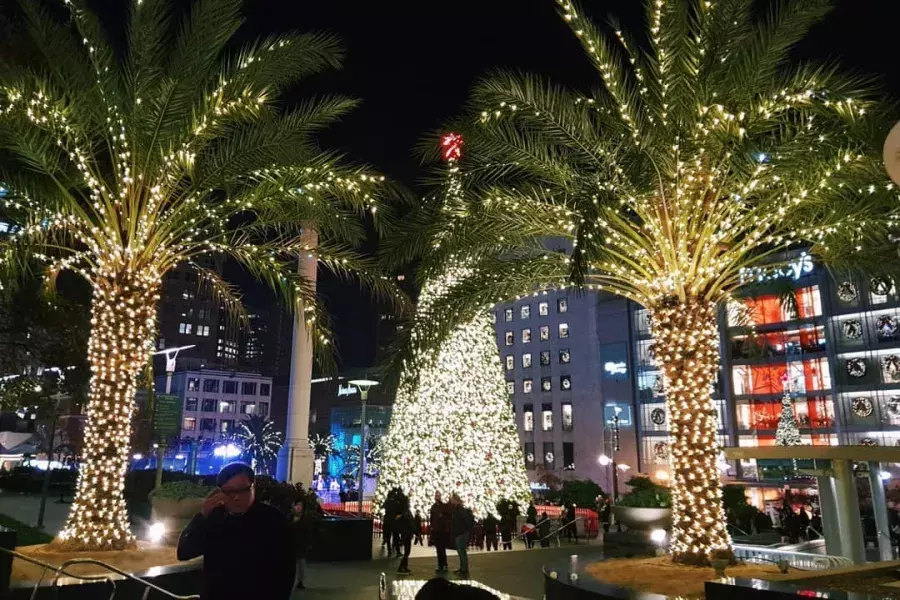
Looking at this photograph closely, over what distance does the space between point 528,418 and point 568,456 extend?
742 centimetres

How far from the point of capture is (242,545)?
13.0ft

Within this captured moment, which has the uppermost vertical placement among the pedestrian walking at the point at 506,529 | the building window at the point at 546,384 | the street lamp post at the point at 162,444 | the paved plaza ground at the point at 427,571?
the building window at the point at 546,384

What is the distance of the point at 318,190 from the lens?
1249 cm

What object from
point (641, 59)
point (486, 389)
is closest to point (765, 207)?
point (641, 59)

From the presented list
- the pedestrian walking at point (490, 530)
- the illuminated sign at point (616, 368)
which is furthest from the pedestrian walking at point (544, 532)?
the illuminated sign at point (616, 368)

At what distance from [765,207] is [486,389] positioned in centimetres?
1214

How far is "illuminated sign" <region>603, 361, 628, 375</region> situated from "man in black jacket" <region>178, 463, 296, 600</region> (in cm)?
7069

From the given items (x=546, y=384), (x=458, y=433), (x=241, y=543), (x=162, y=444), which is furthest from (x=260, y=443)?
(x=241, y=543)

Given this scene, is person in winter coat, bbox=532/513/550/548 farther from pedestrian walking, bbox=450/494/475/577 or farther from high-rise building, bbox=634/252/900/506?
high-rise building, bbox=634/252/900/506

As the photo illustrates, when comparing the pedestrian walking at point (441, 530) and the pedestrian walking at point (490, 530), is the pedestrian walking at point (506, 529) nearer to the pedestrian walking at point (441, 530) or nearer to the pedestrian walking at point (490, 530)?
the pedestrian walking at point (490, 530)

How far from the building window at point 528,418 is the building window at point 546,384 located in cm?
270

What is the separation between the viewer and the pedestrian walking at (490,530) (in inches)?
768

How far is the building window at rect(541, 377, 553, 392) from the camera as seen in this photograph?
80688mm

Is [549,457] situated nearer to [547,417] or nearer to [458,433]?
[547,417]
